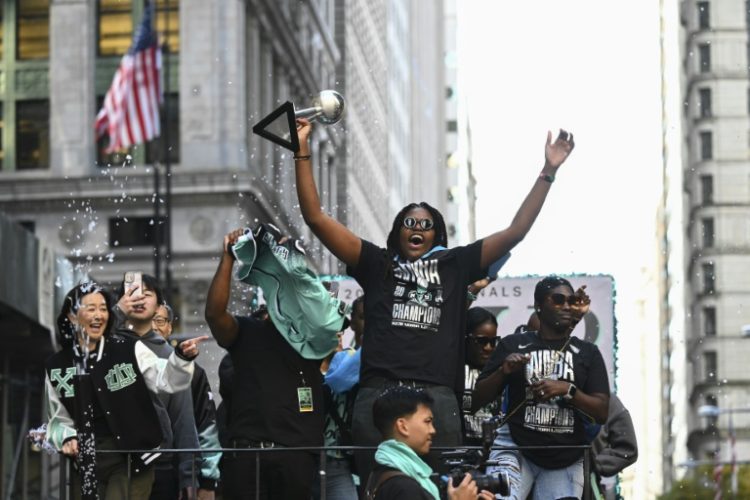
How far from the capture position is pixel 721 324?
129500 mm

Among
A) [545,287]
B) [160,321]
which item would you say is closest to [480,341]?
[545,287]

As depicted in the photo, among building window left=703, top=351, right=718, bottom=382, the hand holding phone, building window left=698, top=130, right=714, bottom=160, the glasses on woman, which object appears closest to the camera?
the hand holding phone

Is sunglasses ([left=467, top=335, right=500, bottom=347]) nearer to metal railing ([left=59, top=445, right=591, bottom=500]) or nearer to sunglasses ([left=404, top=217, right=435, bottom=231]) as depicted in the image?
metal railing ([left=59, top=445, right=591, bottom=500])

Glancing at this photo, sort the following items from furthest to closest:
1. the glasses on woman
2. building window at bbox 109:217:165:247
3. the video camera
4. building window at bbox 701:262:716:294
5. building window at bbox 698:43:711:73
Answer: building window at bbox 701:262:716:294 < building window at bbox 698:43:711:73 < building window at bbox 109:217:165:247 < the glasses on woman < the video camera

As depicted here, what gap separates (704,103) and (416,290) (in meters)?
124

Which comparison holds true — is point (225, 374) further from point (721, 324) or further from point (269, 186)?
point (721, 324)

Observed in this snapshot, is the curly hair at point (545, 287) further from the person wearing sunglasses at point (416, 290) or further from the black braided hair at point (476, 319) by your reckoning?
the black braided hair at point (476, 319)

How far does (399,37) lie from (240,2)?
46307 millimetres

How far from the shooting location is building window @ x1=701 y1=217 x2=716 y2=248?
130875 mm

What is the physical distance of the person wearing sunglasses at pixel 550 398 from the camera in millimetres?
9273

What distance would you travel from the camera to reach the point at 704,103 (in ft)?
429

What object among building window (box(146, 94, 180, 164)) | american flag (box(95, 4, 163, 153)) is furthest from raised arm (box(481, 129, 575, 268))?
building window (box(146, 94, 180, 164))

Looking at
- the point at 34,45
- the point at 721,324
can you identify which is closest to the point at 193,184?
the point at 34,45

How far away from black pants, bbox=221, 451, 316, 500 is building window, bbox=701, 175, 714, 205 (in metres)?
123
